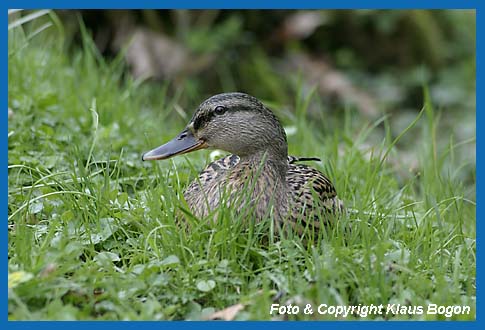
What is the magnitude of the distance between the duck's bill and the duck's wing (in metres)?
0.50

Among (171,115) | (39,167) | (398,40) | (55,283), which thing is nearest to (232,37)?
(398,40)

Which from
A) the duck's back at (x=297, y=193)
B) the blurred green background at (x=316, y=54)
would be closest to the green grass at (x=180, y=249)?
the duck's back at (x=297, y=193)

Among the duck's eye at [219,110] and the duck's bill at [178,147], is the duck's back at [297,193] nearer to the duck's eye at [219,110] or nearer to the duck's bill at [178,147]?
the duck's bill at [178,147]

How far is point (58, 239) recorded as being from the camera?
3.67 meters

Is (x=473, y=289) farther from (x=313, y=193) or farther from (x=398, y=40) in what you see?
(x=398, y=40)

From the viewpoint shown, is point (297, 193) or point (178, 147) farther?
point (178, 147)

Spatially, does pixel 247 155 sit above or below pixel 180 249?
above

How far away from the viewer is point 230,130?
13.8 feet

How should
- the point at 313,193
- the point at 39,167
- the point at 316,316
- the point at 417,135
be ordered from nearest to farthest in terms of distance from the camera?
the point at 316,316 → the point at 313,193 → the point at 39,167 → the point at 417,135

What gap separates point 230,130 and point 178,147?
0.27 metres

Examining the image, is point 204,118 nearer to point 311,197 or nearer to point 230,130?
point 230,130

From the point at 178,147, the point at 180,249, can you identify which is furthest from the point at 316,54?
the point at 180,249

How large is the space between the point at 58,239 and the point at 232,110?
3.59 feet

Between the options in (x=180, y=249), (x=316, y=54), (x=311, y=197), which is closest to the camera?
(x=180, y=249)
